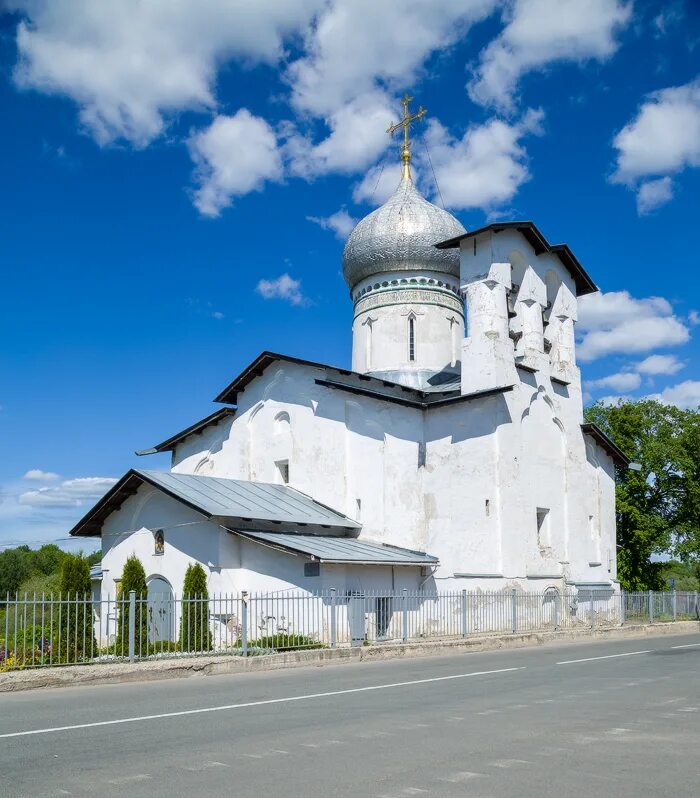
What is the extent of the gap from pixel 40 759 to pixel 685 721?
5626 millimetres

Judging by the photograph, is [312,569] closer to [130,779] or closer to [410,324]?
[410,324]

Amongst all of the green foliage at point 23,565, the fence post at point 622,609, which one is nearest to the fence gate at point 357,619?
the fence post at point 622,609

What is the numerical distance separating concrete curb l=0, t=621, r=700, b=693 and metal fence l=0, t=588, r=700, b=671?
74 centimetres

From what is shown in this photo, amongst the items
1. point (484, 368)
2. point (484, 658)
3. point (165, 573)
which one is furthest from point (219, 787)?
point (484, 368)

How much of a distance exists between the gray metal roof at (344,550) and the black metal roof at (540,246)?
30.0 feet

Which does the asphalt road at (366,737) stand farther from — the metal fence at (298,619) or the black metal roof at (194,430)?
the black metal roof at (194,430)

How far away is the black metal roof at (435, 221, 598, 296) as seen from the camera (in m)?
25.4

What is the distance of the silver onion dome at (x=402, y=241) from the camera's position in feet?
98.2

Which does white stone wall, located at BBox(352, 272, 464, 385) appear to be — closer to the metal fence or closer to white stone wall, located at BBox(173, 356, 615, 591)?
white stone wall, located at BBox(173, 356, 615, 591)

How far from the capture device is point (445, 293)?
30203 mm

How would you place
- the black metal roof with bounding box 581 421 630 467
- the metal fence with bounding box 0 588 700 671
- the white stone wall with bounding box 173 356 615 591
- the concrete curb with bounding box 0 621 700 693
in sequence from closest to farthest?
the concrete curb with bounding box 0 621 700 693
the metal fence with bounding box 0 588 700 671
the white stone wall with bounding box 173 356 615 591
the black metal roof with bounding box 581 421 630 467

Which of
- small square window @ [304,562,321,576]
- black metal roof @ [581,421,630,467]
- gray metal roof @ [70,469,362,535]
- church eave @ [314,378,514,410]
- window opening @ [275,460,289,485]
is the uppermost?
church eave @ [314,378,514,410]

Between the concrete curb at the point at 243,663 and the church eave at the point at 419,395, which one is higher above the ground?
the church eave at the point at 419,395

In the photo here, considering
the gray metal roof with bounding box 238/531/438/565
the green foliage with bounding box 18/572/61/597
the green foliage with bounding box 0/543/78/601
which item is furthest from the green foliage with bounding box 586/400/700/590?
the green foliage with bounding box 0/543/78/601
